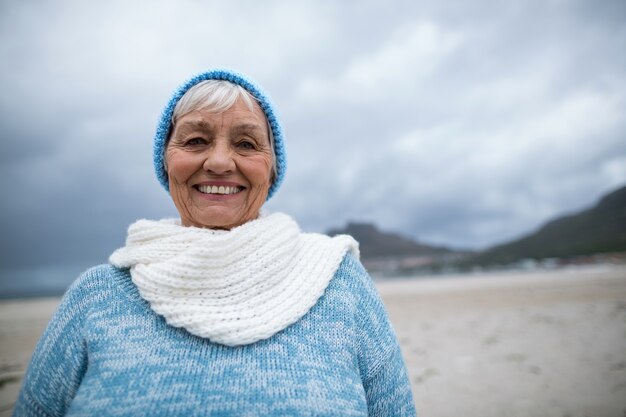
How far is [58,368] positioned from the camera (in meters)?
1.50

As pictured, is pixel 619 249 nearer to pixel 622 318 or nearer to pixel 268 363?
pixel 622 318

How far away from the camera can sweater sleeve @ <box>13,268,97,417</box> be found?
58.6 inches

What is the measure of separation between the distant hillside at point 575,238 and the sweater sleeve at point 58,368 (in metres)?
87.1

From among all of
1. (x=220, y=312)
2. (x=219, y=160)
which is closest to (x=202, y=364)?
(x=220, y=312)

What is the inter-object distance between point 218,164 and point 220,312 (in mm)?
663

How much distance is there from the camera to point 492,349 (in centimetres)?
658

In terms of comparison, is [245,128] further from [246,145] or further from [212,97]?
[212,97]

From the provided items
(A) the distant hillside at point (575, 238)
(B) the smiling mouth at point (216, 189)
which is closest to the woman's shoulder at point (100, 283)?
(B) the smiling mouth at point (216, 189)

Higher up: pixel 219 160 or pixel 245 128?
pixel 245 128

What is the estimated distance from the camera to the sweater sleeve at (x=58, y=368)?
4.88 feet

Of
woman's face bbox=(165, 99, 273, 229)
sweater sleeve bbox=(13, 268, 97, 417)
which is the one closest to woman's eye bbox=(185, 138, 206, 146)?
woman's face bbox=(165, 99, 273, 229)

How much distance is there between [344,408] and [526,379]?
4813 mm

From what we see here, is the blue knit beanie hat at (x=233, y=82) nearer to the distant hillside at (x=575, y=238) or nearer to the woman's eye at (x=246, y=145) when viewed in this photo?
the woman's eye at (x=246, y=145)

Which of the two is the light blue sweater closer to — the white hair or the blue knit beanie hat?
the blue knit beanie hat
